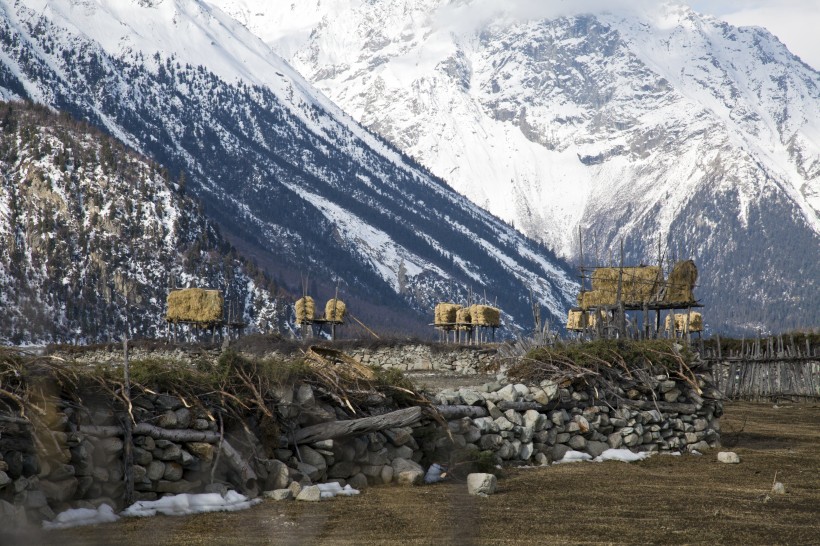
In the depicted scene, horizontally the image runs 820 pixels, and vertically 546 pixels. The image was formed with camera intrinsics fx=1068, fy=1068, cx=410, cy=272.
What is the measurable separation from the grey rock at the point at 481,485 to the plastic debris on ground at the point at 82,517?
4.12 meters

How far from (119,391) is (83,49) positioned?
7010 inches

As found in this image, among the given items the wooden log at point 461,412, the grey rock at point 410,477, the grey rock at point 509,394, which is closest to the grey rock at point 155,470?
the grey rock at point 410,477

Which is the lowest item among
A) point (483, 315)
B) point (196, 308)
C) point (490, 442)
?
point (490, 442)

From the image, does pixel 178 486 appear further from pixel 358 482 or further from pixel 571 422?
pixel 571 422

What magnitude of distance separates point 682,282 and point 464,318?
31.5 m

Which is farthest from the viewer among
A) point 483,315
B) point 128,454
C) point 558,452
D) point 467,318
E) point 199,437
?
point 467,318

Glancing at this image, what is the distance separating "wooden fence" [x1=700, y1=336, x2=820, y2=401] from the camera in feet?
Result: 106

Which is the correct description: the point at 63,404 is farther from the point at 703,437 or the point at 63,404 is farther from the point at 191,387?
the point at 703,437

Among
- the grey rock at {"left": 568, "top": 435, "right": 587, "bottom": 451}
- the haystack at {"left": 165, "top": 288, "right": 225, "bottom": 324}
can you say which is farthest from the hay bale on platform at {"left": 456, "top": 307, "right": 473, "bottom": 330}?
the grey rock at {"left": 568, "top": 435, "right": 587, "bottom": 451}

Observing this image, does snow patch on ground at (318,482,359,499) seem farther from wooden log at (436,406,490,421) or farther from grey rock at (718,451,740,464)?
grey rock at (718,451,740,464)

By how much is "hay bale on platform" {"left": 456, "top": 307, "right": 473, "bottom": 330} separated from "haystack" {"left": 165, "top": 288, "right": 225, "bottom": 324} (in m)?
17.5

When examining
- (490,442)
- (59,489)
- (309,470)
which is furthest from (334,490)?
(59,489)

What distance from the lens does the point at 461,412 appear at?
14.4 meters

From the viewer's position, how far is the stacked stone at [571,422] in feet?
48.3
